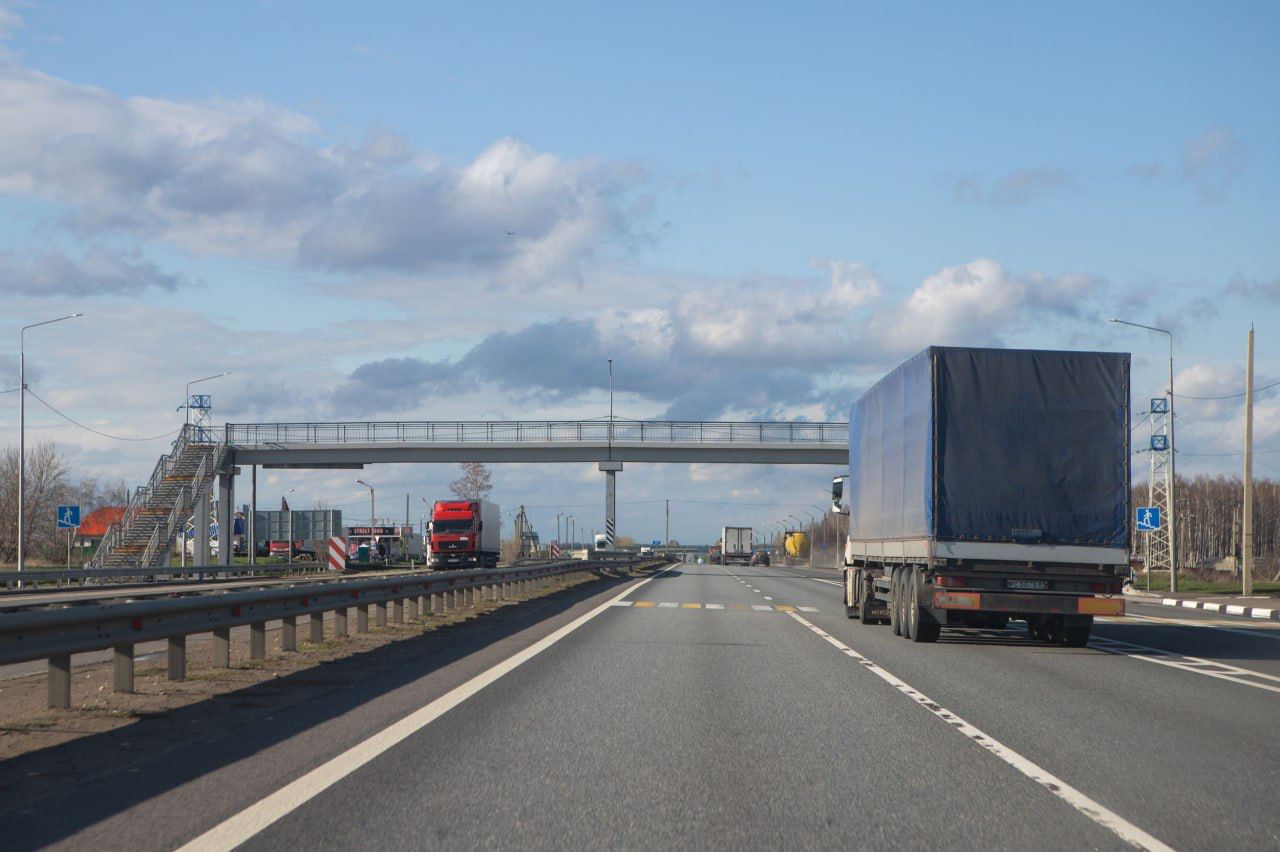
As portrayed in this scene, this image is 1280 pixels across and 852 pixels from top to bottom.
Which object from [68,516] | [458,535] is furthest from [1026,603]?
[458,535]

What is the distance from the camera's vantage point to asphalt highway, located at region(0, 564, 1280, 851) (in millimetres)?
6477

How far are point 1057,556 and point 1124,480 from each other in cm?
135

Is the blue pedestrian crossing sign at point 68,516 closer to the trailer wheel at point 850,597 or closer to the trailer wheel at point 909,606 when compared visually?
the trailer wheel at point 850,597

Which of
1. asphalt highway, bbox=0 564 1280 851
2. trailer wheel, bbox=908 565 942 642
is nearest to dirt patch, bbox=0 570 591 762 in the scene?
asphalt highway, bbox=0 564 1280 851

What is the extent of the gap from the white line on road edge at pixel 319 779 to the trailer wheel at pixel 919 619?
24.6ft

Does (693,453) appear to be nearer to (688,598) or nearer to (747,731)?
(688,598)

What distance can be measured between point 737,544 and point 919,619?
9443cm

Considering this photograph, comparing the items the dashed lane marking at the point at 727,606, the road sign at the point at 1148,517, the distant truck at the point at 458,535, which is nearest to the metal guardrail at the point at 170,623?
the dashed lane marking at the point at 727,606

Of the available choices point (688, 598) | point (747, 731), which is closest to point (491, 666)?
point (747, 731)

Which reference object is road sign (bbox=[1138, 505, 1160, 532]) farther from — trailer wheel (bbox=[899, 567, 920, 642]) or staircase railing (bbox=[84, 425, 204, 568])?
staircase railing (bbox=[84, 425, 204, 568])

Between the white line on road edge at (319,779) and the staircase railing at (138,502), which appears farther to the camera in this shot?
the staircase railing at (138,502)

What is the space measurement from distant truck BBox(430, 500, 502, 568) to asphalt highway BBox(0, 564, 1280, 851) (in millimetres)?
50411

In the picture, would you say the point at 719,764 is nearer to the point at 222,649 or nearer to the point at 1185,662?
the point at 222,649

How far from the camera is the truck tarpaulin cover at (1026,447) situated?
59.0 ft
